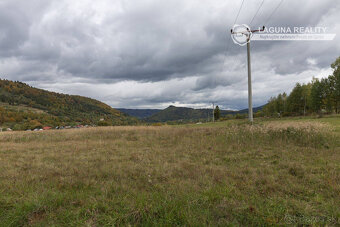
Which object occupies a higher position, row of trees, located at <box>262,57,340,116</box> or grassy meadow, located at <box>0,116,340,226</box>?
row of trees, located at <box>262,57,340,116</box>

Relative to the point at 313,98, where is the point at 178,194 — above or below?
below

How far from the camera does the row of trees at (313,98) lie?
4394cm

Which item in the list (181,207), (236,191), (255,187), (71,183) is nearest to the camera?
(181,207)

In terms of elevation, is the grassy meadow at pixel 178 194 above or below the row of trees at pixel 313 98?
below

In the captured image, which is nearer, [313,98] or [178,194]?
[178,194]

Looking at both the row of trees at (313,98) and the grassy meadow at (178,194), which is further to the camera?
the row of trees at (313,98)

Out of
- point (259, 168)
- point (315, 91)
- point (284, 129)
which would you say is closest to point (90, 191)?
point (259, 168)

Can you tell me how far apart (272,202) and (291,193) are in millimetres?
1001

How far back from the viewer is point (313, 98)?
1946 inches

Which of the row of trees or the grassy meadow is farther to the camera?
the row of trees

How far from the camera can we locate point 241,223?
297cm

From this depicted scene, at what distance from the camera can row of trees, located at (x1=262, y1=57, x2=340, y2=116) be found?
144 ft

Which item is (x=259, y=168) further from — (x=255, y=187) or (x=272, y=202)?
(x=272, y=202)

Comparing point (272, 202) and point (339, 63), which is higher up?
point (339, 63)
